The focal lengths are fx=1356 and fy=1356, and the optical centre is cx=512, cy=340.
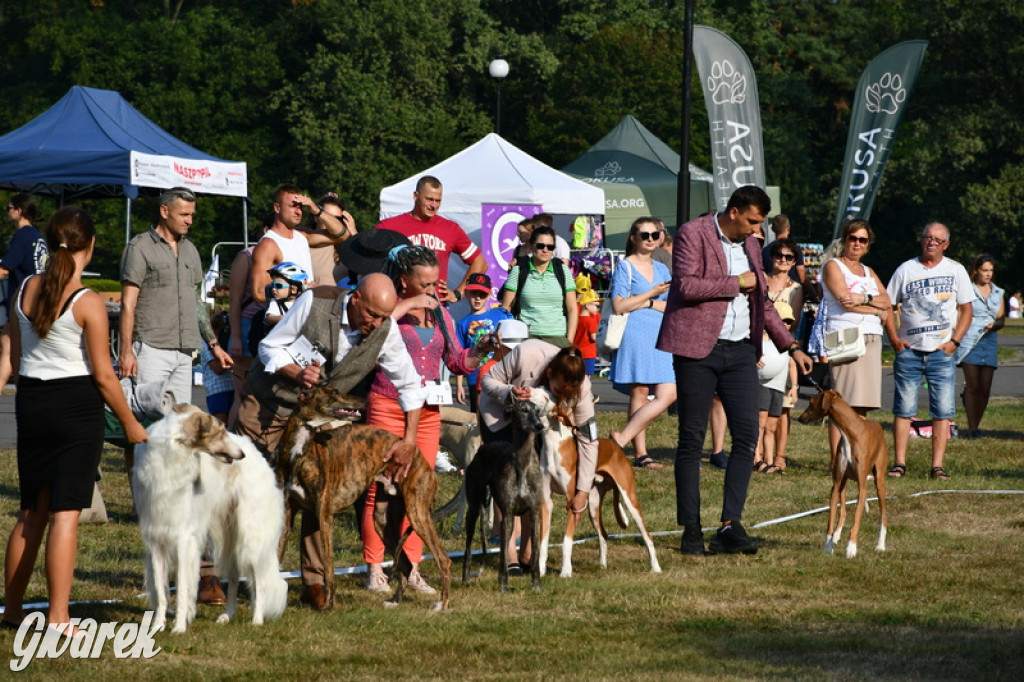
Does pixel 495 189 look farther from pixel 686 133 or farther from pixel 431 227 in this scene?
pixel 431 227

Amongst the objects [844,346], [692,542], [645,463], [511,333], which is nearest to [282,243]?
[511,333]

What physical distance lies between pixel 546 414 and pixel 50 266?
2.46m

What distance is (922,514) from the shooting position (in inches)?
356

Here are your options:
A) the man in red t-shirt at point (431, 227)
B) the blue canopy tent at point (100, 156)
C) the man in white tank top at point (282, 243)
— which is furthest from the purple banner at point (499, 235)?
the man in white tank top at point (282, 243)

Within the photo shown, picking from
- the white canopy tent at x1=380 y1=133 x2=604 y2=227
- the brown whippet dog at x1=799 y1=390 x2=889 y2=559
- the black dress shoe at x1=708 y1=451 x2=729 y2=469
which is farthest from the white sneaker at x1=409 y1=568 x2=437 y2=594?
the white canopy tent at x1=380 y1=133 x2=604 y2=227

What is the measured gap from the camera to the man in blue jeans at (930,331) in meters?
10.5

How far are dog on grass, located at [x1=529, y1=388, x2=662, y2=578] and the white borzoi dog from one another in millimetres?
1521

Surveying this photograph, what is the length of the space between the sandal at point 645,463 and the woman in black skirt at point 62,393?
20.4ft

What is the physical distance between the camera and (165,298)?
7.55m

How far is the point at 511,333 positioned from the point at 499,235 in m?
12.2

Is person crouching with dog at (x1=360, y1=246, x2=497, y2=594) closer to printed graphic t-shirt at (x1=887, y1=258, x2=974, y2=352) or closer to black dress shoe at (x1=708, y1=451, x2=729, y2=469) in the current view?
black dress shoe at (x1=708, y1=451, x2=729, y2=469)

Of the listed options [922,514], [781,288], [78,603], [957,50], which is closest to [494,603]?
[78,603]

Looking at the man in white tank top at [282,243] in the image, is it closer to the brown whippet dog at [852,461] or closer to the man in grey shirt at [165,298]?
the man in grey shirt at [165,298]

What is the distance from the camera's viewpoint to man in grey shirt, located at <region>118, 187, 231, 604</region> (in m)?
7.42
